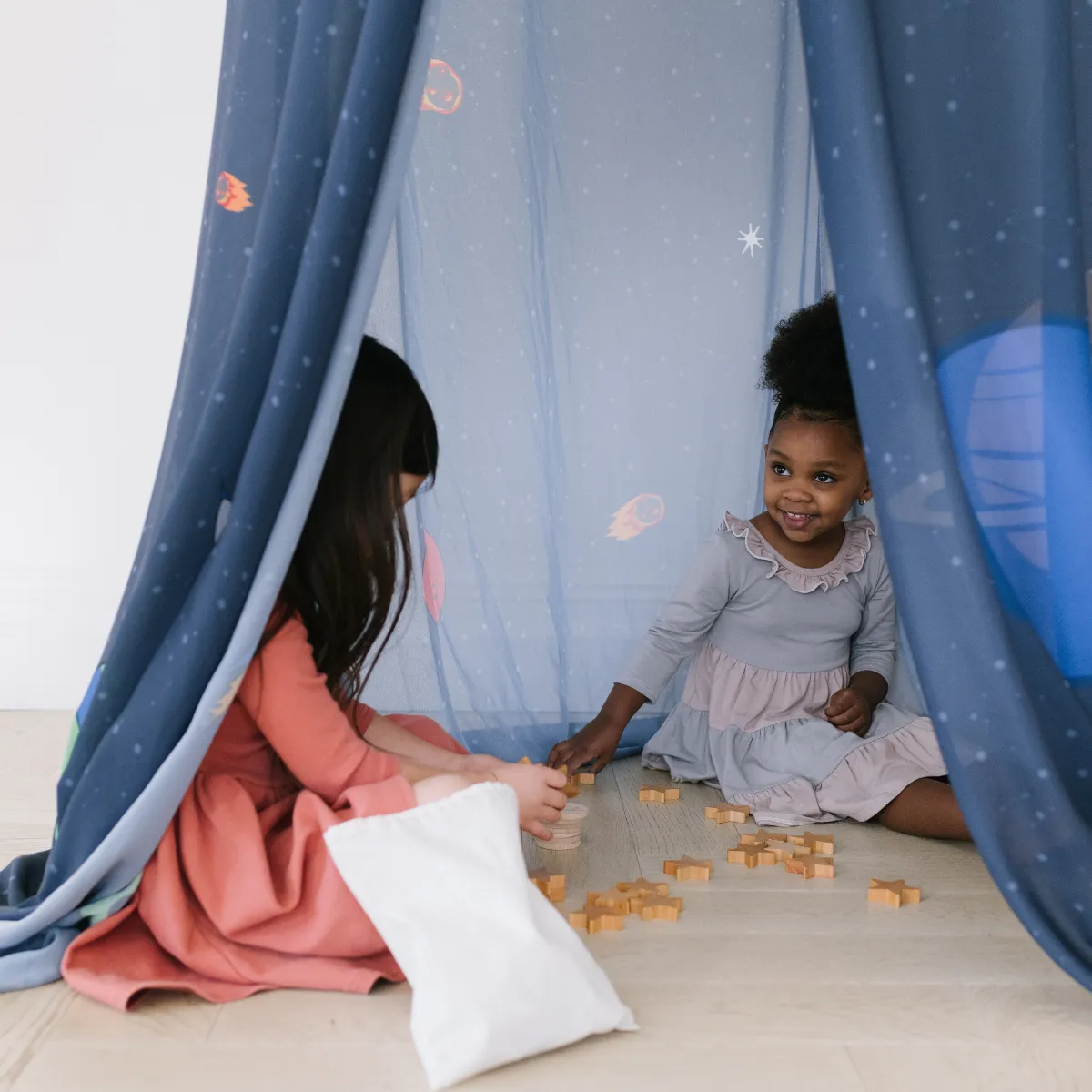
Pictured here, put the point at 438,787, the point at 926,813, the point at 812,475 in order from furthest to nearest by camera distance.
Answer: the point at 812,475, the point at 926,813, the point at 438,787

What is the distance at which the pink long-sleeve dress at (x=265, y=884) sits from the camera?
1.37m

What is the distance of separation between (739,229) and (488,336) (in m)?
0.53

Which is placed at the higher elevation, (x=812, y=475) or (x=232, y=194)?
(x=232, y=194)

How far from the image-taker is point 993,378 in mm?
1325

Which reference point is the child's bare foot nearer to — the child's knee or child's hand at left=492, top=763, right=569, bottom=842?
child's hand at left=492, top=763, right=569, bottom=842

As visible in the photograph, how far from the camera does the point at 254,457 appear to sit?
133 centimetres

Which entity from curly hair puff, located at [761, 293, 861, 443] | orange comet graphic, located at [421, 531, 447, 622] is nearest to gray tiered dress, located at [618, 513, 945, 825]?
curly hair puff, located at [761, 293, 861, 443]

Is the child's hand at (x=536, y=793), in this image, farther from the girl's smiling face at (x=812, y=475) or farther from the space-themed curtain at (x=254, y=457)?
the girl's smiling face at (x=812, y=475)

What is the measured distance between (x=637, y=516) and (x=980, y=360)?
113cm

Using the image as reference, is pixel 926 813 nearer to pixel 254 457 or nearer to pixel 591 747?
pixel 591 747

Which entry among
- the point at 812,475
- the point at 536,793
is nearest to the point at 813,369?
the point at 812,475

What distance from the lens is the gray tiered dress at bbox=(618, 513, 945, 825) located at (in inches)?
87.9

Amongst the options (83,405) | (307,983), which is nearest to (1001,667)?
(307,983)

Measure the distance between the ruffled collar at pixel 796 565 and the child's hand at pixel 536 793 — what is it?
2.65 feet
